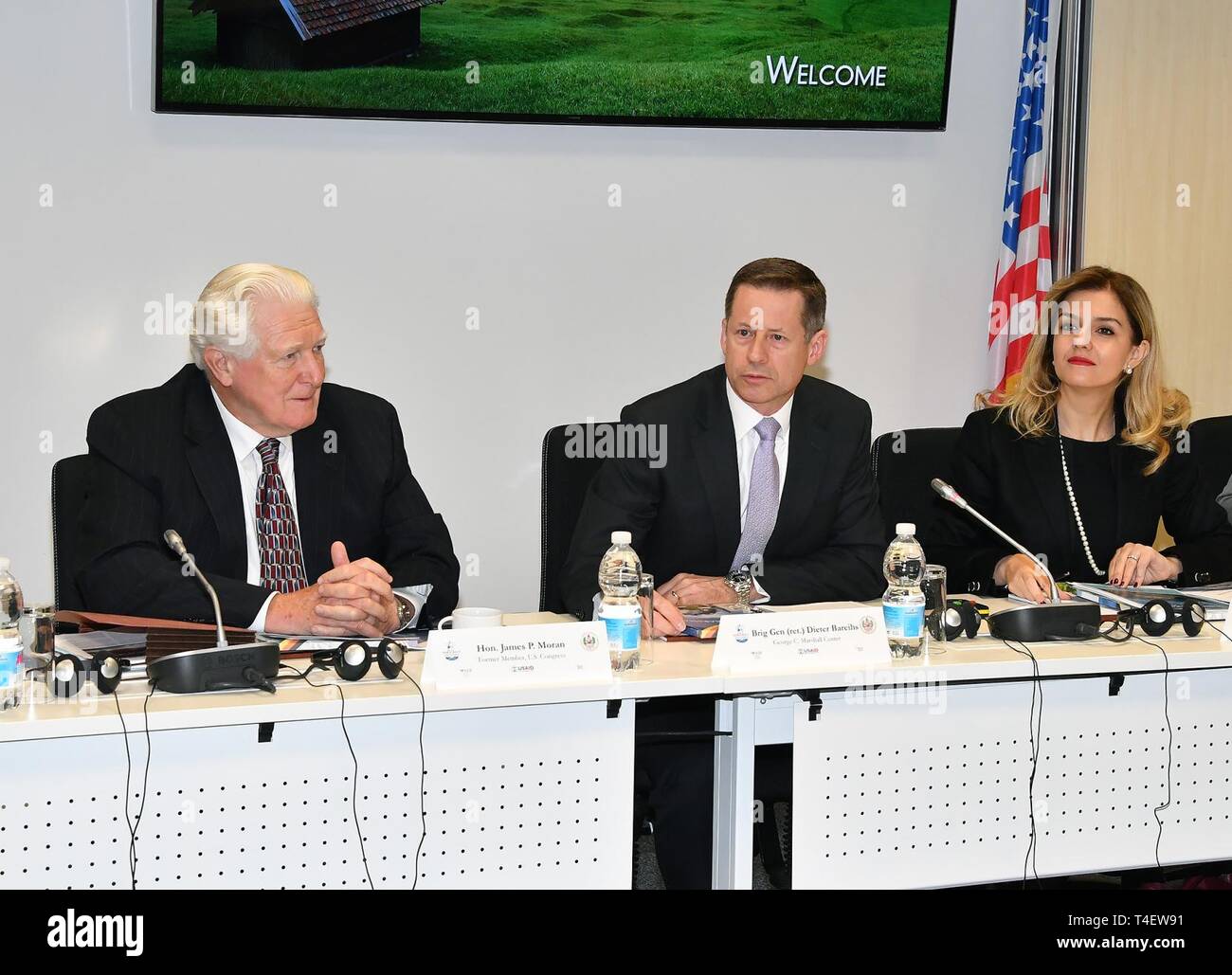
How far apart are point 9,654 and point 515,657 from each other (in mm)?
790

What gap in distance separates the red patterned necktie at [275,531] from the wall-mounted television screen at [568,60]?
1.52 m

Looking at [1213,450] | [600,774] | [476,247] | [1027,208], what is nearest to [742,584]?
[600,774]

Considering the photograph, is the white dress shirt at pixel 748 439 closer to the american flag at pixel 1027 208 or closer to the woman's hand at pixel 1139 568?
the woman's hand at pixel 1139 568

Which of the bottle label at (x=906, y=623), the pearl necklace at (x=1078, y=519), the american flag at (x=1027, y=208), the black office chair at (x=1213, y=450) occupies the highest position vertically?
the american flag at (x=1027, y=208)

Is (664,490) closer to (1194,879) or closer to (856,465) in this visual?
(856,465)

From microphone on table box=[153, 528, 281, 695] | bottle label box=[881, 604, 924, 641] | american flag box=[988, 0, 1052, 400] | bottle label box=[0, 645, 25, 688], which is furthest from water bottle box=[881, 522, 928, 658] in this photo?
american flag box=[988, 0, 1052, 400]

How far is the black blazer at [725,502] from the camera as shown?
309cm

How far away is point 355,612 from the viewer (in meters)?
2.57

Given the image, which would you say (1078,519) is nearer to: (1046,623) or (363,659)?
(1046,623)

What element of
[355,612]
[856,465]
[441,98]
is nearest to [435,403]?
[441,98]

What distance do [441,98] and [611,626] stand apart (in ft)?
7.40

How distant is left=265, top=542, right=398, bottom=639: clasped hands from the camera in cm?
257

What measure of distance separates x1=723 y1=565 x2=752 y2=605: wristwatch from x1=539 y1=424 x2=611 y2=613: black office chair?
47 centimetres
